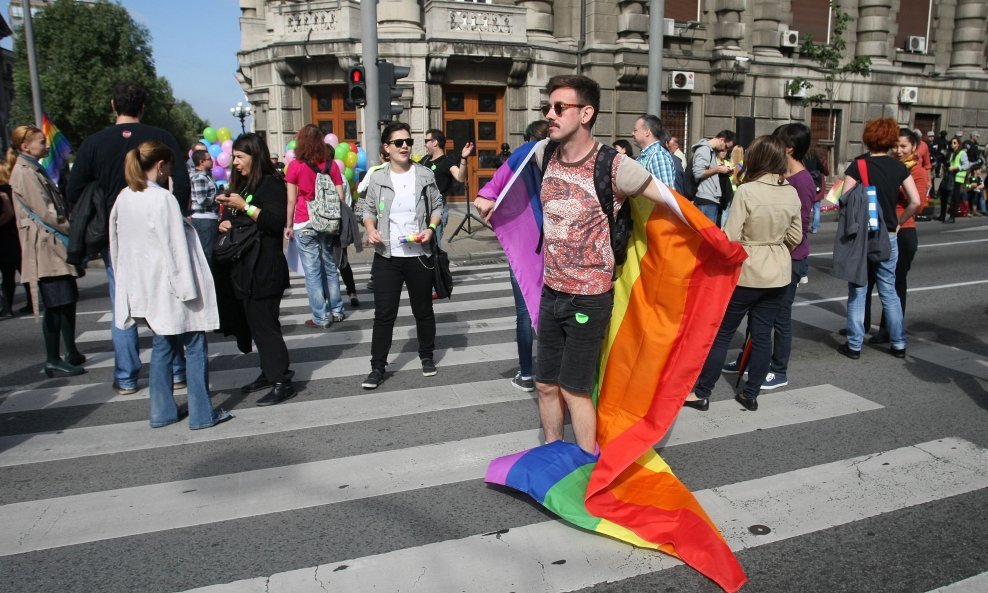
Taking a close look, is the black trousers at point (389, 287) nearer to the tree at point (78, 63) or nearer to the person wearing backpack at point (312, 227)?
the person wearing backpack at point (312, 227)

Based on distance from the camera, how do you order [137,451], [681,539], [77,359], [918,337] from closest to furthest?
1. [681,539]
2. [137,451]
3. [77,359]
4. [918,337]

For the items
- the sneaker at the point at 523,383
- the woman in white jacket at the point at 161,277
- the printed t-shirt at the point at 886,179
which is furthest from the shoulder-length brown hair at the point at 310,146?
the printed t-shirt at the point at 886,179

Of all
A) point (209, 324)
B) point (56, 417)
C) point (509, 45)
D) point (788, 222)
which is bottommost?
point (56, 417)

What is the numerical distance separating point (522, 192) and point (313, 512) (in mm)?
2011

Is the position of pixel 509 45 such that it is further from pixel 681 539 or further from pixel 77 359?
pixel 681 539

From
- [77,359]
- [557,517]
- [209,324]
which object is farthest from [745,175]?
[77,359]

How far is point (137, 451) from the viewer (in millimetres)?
4336

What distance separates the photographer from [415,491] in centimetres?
377

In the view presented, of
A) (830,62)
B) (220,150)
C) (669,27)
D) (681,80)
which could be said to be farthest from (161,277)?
(830,62)

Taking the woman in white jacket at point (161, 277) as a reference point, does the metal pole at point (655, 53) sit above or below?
above

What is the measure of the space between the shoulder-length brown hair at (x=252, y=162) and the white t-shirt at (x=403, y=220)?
0.94 m

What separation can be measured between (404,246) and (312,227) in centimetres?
218

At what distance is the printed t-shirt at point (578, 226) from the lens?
3430mm

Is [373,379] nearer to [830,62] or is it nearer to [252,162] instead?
[252,162]
